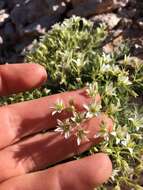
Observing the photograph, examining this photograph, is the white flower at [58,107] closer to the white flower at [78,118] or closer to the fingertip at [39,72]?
the white flower at [78,118]

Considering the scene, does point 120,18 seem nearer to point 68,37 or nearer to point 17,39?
point 68,37

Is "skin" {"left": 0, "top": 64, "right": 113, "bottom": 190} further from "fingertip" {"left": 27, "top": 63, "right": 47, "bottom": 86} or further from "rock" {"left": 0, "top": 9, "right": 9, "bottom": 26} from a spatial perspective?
"rock" {"left": 0, "top": 9, "right": 9, "bottom": 26}

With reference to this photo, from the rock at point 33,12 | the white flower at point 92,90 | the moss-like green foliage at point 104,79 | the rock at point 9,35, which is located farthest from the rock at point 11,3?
the white flower at point 92,90

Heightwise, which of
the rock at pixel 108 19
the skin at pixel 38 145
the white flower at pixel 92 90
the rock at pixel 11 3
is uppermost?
the rock at pixel 11 3

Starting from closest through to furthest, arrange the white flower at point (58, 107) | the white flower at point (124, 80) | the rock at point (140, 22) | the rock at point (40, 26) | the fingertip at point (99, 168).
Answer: the fingertip at point (99, 168)
the white flower at point (58, 107)
the white flower at point (124, 80)
the rock at point (140, 22)
the rock at point (40, 26)

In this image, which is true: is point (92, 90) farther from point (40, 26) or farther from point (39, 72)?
point (40, 26)

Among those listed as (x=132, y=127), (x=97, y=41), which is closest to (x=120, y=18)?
(x=97, y=41)

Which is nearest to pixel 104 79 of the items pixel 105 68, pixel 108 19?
pixel 105 68
